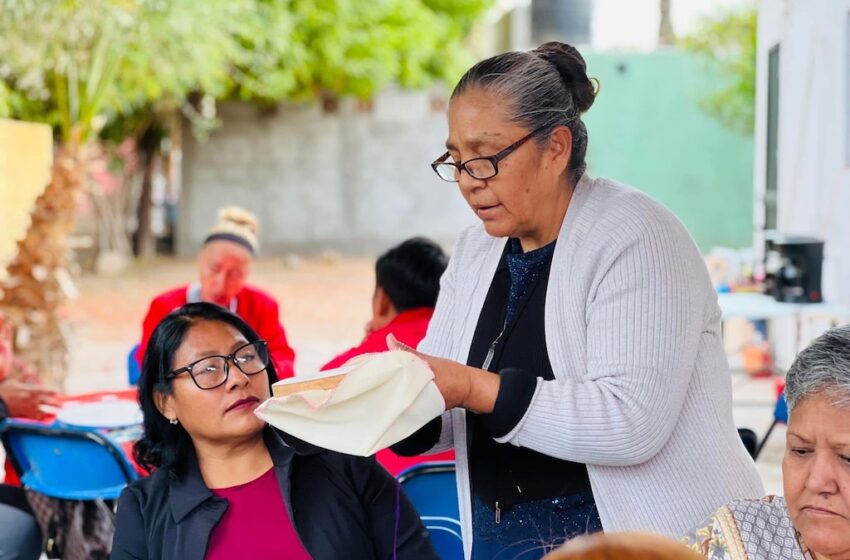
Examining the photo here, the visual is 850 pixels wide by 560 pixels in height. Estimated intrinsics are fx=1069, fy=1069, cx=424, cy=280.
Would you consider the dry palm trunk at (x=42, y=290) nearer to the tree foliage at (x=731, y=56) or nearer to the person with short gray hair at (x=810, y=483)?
the person with short gray hair at (x=810, y=483)

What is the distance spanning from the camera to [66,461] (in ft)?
12.6

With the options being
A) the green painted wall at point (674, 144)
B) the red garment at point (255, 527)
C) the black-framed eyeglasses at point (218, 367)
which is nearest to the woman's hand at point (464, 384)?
the red garment at point (255, 527)

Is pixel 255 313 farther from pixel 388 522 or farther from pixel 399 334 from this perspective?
pixel 388 522

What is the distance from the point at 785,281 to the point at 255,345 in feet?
17.3

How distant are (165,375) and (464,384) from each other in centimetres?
108

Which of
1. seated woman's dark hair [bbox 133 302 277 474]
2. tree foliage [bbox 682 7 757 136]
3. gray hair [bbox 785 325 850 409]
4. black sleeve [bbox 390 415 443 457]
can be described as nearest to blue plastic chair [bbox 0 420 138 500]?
seated woman's dark hair [bbox 133 302 277 474]

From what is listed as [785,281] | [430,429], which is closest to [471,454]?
[430,429]

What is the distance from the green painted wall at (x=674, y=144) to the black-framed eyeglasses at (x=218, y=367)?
17155mm

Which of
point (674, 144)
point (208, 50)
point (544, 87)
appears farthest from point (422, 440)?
point (674, 144)

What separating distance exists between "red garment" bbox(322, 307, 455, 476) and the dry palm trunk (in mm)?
4492

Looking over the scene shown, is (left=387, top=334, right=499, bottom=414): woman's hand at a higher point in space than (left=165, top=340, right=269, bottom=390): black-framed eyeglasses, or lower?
higher

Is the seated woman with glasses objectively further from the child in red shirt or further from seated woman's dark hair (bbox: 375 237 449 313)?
seated woman's dark hair (bbox: 375 237 449 313)

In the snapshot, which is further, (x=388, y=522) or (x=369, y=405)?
(x=388, y=522)

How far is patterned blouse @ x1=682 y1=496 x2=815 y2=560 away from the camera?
1.95 metres
